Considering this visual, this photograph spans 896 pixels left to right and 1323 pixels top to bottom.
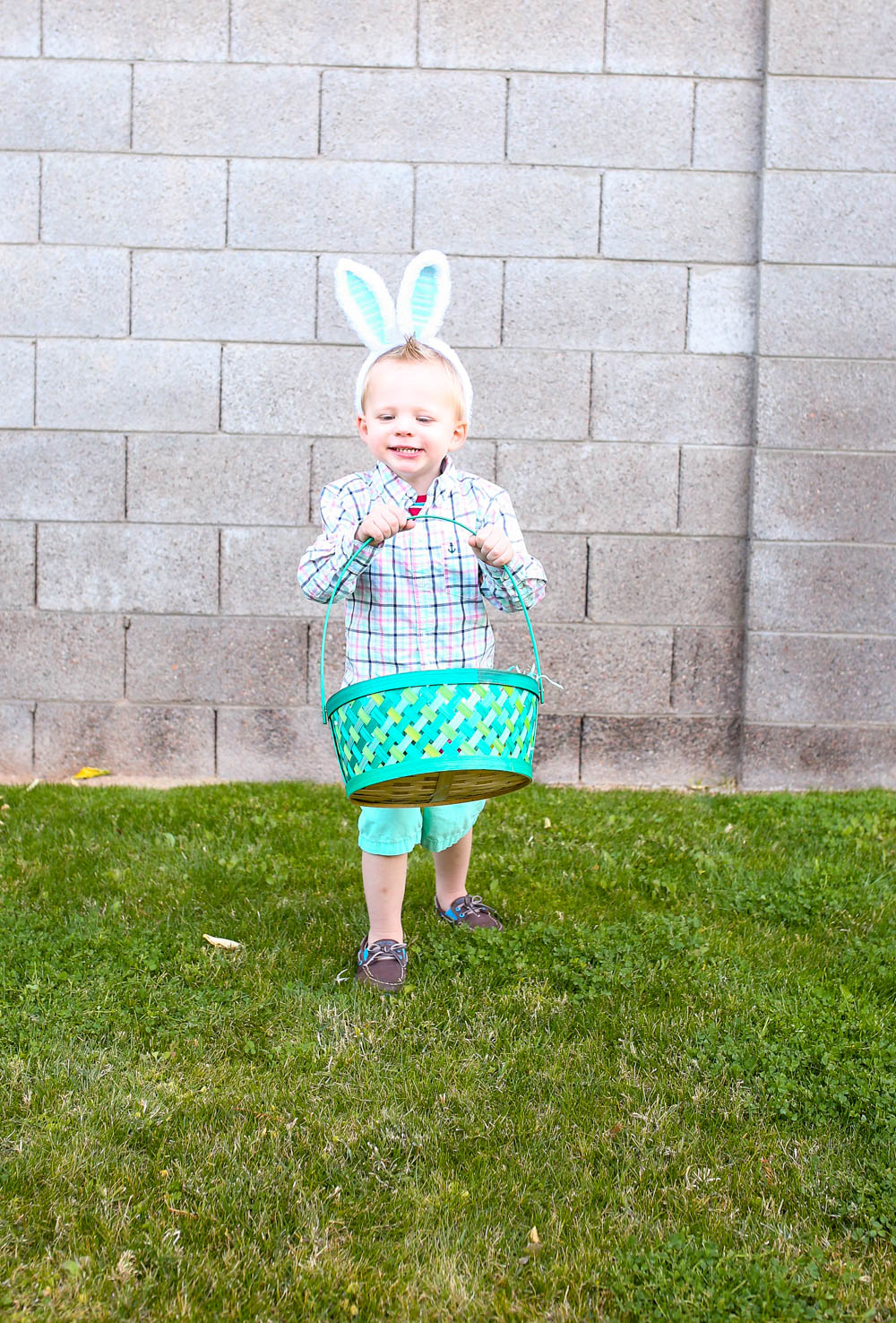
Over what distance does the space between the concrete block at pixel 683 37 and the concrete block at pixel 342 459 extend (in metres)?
1.63

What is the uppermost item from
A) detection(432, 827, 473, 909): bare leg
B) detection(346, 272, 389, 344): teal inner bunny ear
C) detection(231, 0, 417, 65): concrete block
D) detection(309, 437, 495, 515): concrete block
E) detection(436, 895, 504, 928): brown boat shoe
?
detection(231, 0, 417, 65): concrete block

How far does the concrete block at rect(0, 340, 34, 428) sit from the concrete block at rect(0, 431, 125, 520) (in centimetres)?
6

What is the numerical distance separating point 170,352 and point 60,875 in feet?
7.49

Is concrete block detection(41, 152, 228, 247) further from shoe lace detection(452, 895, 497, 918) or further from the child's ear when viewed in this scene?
shoe lace detection(452, 895, 497, 918)

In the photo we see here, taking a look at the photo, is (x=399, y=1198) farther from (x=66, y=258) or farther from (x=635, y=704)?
(x=66, y=258)

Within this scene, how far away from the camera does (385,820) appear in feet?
9.05

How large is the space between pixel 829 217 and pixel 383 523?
10.2 feet

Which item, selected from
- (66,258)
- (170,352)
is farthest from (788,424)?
(66,258)

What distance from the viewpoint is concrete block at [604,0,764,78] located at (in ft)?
14.7

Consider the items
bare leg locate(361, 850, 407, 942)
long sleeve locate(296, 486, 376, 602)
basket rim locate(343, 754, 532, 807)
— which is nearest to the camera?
basket rim locate(343, 754, 532, 807)

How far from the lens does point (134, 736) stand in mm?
4707

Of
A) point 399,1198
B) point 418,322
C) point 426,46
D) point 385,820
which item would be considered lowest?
point 399,1198

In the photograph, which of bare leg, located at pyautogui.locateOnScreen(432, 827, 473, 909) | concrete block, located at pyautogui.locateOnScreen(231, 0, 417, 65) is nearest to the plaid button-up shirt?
bare leg, located at pyautogui.locateOnScreen(432, 827, 473, 909)

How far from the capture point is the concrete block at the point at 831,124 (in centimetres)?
443
